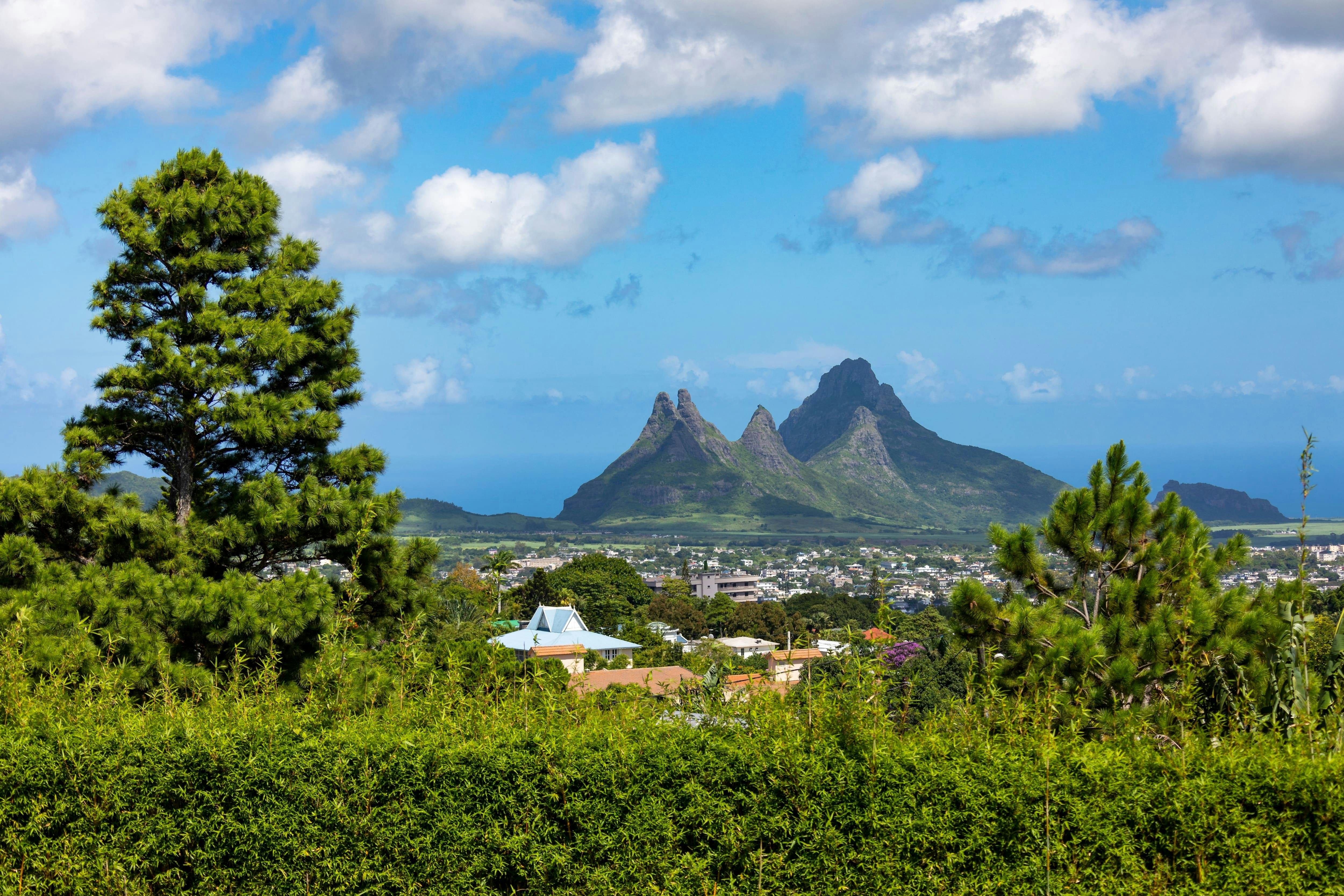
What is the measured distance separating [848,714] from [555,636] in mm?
37012

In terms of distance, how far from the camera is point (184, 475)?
34.1 ft

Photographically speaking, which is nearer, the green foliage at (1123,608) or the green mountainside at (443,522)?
the green foliage at (1123,608)

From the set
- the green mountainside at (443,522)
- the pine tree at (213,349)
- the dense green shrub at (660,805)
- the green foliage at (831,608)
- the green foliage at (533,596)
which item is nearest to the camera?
the dense green shrub at (660,805)

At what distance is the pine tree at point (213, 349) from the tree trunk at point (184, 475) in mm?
13

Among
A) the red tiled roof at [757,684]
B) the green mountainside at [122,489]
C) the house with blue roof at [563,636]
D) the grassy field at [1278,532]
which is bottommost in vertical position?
the house with blue roof at [563,636]

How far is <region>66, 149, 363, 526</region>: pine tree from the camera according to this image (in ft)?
32.7

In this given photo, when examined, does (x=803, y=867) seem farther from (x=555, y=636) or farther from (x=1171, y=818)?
(x=555, y=636)

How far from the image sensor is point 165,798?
358cm

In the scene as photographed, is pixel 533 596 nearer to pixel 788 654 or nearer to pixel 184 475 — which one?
pixel 184 475

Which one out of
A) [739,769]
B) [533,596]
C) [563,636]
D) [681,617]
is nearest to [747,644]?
[681,617]

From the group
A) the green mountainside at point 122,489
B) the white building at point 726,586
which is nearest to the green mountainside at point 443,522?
the white building at point 726,586

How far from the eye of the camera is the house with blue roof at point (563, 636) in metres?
36.3

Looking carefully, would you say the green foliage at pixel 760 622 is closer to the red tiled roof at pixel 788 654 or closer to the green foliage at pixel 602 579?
the green foliage at pixel 602 579

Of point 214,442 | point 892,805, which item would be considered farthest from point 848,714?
point 214,442
